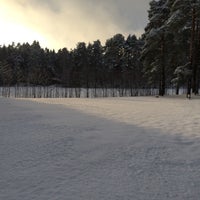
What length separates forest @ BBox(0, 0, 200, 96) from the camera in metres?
29.0

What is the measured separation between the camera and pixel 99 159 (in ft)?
26.7

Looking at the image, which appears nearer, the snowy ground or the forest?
the snowy ground

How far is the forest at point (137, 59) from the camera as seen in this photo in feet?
95.1

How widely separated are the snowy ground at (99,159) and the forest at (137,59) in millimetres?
17743

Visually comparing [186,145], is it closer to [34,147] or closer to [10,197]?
[34,147]

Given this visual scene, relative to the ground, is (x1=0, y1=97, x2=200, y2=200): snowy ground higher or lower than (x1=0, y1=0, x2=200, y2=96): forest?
lower

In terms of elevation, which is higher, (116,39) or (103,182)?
(116,39)

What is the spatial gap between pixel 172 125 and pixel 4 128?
19.4 feet

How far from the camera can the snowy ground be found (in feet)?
20.4

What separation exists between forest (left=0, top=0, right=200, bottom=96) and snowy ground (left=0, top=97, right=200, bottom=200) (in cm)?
1774

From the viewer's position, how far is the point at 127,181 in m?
6.75

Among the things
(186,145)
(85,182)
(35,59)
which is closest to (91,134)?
(186,145)

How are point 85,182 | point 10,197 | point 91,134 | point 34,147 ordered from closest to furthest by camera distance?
point 10,197 < point 85,182 < point 34,147 < point 91,134

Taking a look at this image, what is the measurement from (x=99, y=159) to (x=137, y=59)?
64.9 metres
